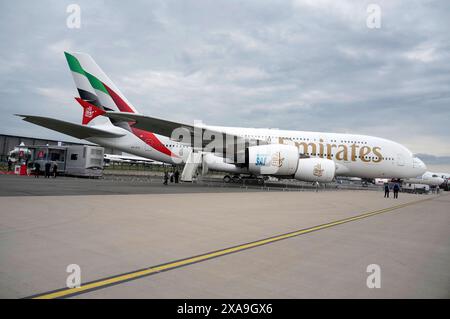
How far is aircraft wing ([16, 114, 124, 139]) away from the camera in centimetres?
1549

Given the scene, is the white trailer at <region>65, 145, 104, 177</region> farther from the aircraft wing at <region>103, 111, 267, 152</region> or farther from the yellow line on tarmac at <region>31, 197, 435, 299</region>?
the yellow line on tarmac at <region>31, 197, 435, 299</region>

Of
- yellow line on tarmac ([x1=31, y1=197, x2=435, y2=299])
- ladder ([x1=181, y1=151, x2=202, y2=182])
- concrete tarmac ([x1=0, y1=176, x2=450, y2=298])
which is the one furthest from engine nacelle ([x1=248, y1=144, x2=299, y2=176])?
yellow line on tarmac ([x1=31, y1=197, x2=435, y2=299])

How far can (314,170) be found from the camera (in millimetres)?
19375

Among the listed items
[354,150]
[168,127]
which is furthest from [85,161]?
[354,150]

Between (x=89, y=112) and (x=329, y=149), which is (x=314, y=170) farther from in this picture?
(x=89, y=112)

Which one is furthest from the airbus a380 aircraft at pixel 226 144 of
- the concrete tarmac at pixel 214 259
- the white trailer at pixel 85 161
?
the concrete tarmac at pixel 214 259

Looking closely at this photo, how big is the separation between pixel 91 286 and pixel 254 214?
18.4 ft

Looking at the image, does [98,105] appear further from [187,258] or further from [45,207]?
[187,258]

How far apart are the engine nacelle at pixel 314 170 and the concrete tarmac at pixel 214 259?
484 inches

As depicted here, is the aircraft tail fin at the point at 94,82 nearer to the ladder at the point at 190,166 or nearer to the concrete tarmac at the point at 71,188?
the ladder at the point at 190,166

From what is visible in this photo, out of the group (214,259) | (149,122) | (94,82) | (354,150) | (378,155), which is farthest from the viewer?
(378,155)

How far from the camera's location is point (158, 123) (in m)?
16.1

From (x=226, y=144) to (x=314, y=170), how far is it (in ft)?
19.5
